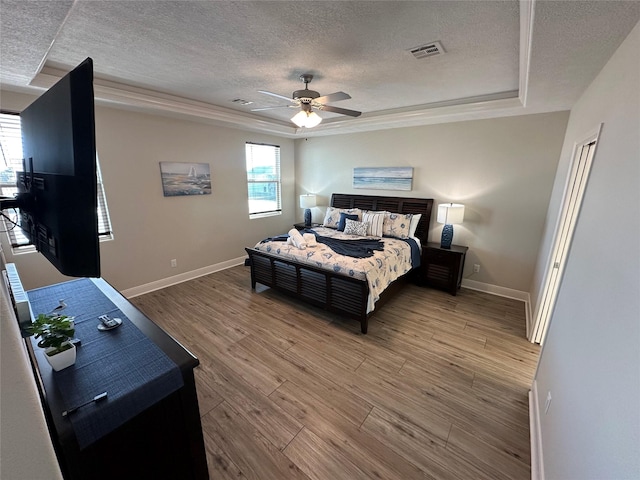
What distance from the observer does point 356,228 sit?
4180 millimetres

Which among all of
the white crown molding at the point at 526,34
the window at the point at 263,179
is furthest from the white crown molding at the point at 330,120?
the window at the point at 263,179

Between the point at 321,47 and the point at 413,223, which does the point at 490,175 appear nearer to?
the point at 413,223

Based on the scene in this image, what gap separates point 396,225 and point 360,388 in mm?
2514

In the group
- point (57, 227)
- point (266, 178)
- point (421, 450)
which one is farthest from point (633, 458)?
point (266, 178)

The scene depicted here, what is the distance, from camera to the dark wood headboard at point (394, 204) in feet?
13.5

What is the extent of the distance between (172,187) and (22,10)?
8.58ft

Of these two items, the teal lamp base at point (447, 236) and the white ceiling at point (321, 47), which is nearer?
the white ceiling at point (321, 47)

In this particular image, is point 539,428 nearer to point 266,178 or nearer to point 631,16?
point 631,16

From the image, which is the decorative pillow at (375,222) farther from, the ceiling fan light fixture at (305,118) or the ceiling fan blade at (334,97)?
the ceiling fan blade at (334,97)

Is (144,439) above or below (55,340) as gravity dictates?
below

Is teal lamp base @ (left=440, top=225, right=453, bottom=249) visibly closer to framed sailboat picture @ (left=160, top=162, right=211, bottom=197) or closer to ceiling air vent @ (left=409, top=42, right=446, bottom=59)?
ceiling air vent @ (left=409, top=42, right=446, bottom=59)

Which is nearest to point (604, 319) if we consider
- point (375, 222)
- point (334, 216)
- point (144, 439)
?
point (144, 439)

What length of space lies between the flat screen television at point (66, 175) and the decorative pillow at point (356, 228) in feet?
11.7

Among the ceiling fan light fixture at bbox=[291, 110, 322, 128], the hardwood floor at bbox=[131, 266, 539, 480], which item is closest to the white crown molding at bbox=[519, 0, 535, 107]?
the ceiling fan light fixture at bbox=[291, 110, 322, 128]
